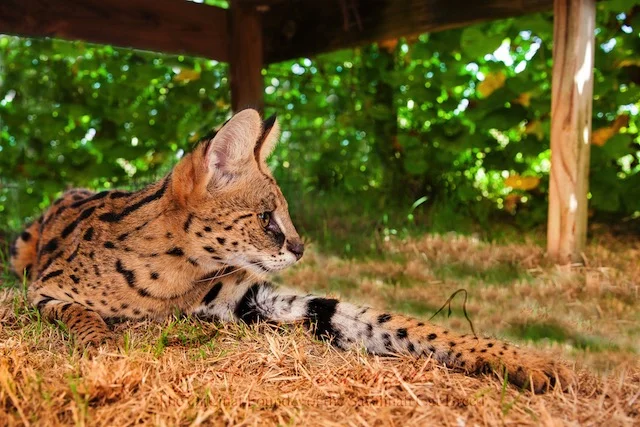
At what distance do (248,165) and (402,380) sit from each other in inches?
46.6

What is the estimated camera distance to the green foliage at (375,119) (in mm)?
5352

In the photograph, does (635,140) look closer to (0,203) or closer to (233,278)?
(233,278)

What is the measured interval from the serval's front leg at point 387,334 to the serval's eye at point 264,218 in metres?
0.39

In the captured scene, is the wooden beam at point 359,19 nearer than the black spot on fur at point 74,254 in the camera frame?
No

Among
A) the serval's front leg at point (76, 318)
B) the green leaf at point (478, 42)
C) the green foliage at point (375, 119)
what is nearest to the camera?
the serval's front leg at point (76, 318)

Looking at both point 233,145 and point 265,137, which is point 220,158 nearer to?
point 233,145

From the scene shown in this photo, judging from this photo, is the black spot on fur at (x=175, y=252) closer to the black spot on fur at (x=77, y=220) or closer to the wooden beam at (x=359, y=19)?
the black spot on fur at (x=77, y=220)

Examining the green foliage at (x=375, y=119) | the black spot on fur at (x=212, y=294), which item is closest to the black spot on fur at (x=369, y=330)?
the black spot on fur at (x=212, y=294)

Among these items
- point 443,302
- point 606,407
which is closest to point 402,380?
point 606,407

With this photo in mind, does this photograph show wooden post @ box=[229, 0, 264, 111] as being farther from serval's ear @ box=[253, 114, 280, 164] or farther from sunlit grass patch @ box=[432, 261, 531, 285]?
serval's ear @ box=[253, 114, 280, 164]

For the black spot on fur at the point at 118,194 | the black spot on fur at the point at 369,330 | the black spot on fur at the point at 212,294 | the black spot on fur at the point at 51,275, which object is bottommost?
the black spot on fur at the point at 369,330

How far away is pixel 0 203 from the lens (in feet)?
19.1

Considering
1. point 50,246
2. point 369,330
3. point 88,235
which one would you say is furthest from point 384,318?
point 50,246

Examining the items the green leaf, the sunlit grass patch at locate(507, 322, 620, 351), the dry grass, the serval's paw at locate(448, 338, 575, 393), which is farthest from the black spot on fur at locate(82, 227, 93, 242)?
the green leaf
